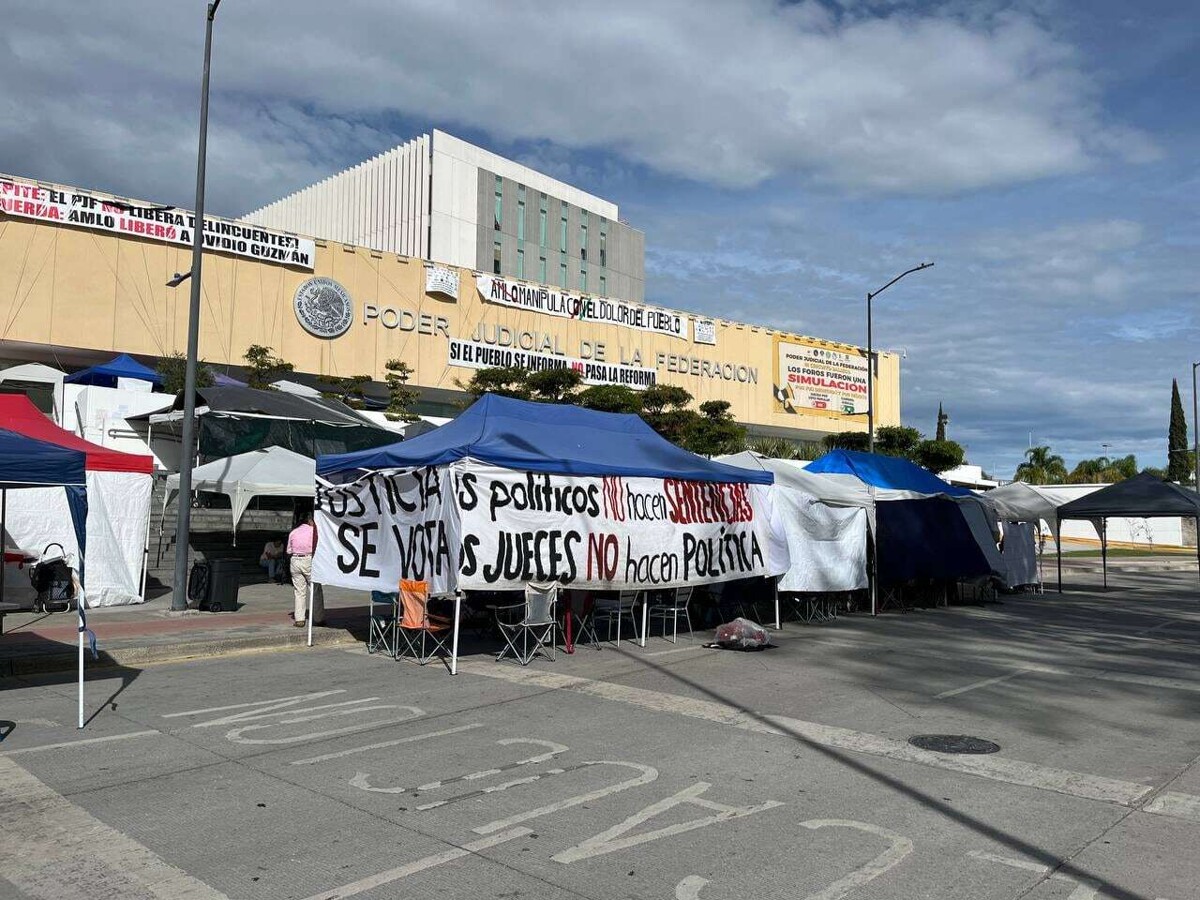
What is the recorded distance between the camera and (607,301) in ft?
200

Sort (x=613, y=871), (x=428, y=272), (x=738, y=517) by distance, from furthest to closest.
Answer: (x=428, y=272), (x=738, y=517), (x=613, y=871)

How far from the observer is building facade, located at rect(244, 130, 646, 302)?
69938 millimetres

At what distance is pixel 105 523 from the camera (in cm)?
1691

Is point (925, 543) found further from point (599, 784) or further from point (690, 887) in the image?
point (690, 887)

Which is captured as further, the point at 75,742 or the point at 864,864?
the point at 75,742

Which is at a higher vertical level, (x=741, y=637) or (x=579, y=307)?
(x=579, y=307)

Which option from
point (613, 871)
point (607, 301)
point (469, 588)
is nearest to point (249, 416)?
point (469, 588)

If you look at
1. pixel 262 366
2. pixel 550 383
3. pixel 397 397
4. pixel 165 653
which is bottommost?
pixel 165 653

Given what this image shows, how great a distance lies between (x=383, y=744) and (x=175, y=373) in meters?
33.5

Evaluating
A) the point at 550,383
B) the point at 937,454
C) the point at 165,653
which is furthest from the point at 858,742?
the point at 937,454

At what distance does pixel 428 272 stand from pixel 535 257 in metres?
25.4

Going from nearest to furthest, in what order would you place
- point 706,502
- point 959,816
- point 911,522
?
point 959,816
point 706,502
point 911,522

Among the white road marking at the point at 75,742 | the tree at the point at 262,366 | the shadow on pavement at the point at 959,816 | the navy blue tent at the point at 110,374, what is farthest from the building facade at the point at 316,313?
the shadow on pavement at the point at 959,816

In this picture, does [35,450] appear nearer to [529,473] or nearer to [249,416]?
[529,473]
